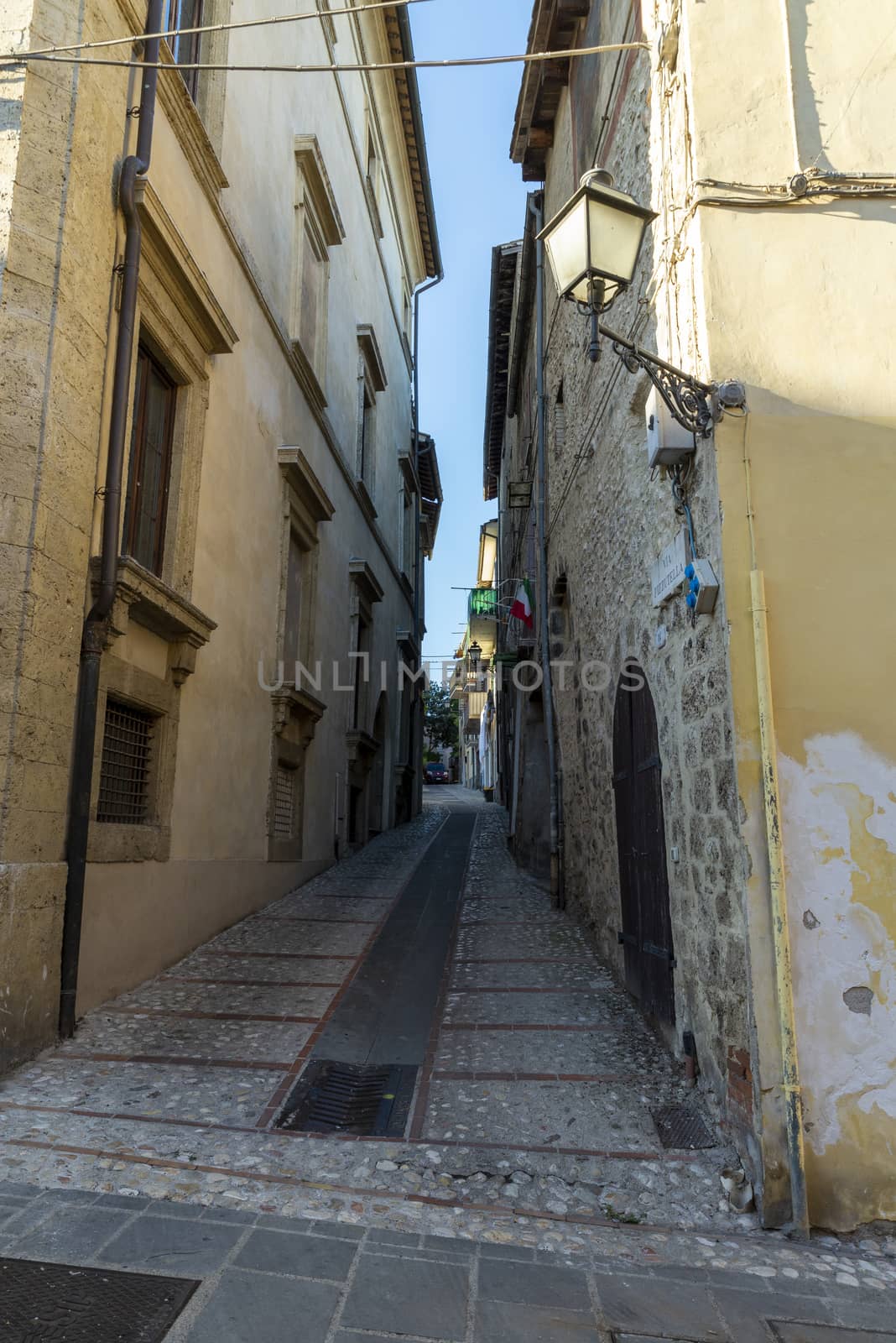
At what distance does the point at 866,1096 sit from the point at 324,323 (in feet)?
35.5

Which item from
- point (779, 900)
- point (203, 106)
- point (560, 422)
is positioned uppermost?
point (203, 106)

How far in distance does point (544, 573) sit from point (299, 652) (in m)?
2.99

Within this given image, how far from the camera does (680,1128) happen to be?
3.86m

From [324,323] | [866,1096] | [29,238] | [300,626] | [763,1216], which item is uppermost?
[324,323]

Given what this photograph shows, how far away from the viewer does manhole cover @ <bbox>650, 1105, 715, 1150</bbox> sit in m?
3.74

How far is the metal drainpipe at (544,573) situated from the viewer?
9.29 m

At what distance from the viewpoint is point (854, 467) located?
3.92m

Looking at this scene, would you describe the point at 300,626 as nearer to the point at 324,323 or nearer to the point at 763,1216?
the point at 324,323

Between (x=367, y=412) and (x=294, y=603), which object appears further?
(x=367, y=412)

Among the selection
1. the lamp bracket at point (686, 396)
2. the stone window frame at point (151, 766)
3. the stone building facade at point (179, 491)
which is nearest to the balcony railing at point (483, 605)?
the stone building facade at point (179, 491)

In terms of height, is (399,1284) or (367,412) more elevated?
(367,412)

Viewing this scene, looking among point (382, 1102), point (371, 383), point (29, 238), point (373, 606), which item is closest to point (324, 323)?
point (371, 383)

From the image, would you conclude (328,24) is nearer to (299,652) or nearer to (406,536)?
(299,652)

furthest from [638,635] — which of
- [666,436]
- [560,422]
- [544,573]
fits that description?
[560,422]
